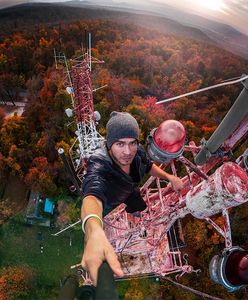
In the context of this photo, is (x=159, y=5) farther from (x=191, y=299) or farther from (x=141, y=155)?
(x=191, y=299)

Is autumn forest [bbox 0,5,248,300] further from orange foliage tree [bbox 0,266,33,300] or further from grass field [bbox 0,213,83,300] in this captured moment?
grass field [bbox 0,213,83,300]

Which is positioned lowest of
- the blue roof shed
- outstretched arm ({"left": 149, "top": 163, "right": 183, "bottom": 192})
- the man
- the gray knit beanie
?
the man

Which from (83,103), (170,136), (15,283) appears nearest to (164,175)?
(170,136)

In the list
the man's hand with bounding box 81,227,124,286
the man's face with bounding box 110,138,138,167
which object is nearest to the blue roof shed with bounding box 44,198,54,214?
the man's face with bounding box 110,138,138,167

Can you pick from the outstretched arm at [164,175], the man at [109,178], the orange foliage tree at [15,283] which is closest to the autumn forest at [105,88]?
the orange foliage tree at [15,283]

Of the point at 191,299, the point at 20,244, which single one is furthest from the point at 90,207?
the point at 20,244

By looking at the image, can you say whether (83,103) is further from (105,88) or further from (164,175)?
(105,88)
